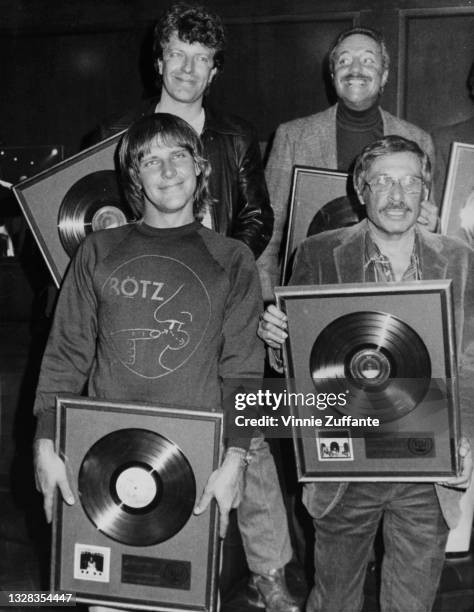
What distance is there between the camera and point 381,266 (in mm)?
2268

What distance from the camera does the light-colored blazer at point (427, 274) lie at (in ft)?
7.26

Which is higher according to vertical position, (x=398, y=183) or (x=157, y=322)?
(x=398, y=183)

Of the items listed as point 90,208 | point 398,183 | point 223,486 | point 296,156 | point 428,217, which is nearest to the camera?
point 223,486

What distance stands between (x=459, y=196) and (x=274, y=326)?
96 cm

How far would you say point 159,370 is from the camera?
7.12 ft

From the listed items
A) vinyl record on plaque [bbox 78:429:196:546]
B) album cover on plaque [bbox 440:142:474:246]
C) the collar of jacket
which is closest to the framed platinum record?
vinyl record on plaque [bbox 78:429:196:546]

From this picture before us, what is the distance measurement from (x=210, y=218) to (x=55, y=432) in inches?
35.8

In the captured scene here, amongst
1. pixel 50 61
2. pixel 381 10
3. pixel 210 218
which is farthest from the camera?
pixel 50 61

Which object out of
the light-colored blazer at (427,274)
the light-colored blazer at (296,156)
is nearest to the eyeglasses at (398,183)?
the light-colored blazer at (427,274)

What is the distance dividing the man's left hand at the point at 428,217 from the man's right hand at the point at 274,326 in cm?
64

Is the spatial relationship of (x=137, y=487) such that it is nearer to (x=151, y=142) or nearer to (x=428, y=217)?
(x=151, y=142)

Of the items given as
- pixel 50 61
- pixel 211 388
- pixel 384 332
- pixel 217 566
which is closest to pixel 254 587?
pixel 217 566

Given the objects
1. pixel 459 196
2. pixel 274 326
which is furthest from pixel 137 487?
pixel 459 196

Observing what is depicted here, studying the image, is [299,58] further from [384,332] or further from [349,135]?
[384,332]
